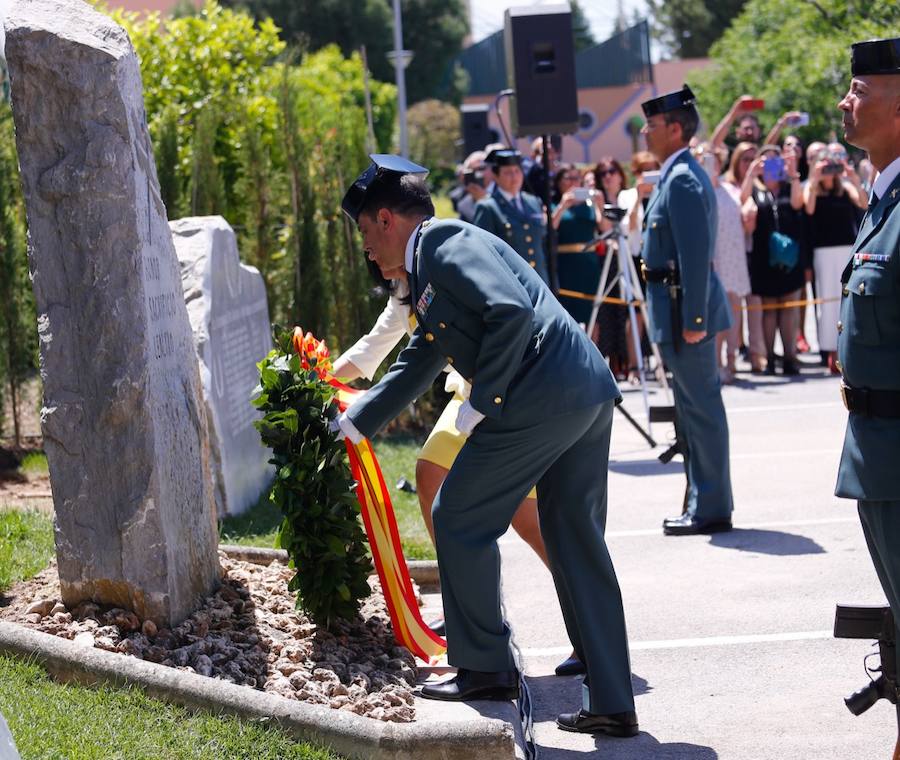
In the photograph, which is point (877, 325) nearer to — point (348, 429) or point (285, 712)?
point (348, 429)

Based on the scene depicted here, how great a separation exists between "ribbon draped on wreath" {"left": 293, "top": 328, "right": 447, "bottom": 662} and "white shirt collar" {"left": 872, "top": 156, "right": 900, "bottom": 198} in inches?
85.2

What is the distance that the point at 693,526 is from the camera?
786 centimetres

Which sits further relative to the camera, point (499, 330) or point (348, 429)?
point (348, 429)

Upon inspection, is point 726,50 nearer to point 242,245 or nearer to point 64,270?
point 242,245

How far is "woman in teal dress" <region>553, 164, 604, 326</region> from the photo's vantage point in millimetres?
13617

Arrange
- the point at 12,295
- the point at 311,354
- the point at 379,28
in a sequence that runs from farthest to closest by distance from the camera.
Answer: the point at 379,28, the point at 12,295, the point at 311,354

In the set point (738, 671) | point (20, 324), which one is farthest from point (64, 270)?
point (20, 324)

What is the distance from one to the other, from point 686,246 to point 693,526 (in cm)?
153

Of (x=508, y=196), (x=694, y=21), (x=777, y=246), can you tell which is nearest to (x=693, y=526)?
(x=508, y=196)

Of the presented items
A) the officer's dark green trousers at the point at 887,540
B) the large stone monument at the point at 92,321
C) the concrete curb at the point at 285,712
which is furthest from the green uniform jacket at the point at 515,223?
the officer's dark green trousers at the point at 887,540

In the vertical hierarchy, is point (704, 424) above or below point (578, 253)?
below

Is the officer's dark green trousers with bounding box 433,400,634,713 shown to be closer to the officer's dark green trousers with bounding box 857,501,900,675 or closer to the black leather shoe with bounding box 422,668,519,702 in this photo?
the black leather shoe with bounding box 422,668,519,702

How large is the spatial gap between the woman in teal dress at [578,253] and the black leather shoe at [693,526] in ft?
19.1

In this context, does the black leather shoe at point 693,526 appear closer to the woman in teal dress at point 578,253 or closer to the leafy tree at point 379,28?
the woman in teal dress at point 578,253
